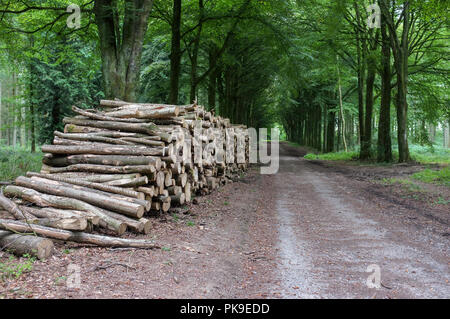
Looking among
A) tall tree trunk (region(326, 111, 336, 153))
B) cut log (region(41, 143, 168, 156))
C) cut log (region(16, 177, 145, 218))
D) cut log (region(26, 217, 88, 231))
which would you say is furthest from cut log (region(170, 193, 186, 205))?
tall tree trunk (region(326, 111, 336, 153))

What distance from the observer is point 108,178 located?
6.74m

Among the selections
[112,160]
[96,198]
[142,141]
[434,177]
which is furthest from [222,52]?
[96,198]

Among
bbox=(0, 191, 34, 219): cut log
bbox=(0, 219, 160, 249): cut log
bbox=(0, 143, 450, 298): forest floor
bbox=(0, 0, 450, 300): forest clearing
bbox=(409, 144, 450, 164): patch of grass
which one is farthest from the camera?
bbox=(409, 144, 450, 164): patch of grass

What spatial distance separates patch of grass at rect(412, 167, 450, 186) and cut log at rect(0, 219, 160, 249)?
11.2m

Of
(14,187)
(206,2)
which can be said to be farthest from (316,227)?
(206,2)

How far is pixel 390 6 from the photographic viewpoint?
1961 cm

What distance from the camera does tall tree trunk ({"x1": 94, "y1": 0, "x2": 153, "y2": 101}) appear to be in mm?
10344

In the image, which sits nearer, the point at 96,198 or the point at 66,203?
the point at 66,203

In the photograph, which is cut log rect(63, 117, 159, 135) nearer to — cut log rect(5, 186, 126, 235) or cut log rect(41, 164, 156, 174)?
cut log rect(41, 164, 156, 174)

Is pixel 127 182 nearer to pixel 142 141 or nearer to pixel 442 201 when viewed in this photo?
pixel 142 141

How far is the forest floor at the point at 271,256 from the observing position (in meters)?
4.15

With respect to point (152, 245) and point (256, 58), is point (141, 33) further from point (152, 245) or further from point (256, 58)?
point (256, 58)

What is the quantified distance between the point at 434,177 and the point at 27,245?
13863mm

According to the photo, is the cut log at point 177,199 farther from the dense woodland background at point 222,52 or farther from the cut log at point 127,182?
the dense woodland background at point 222,52
